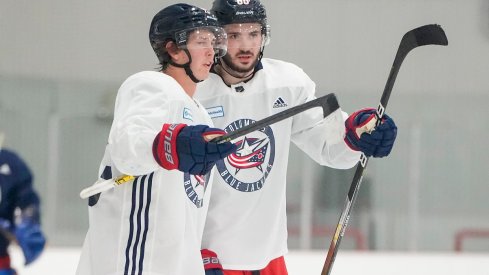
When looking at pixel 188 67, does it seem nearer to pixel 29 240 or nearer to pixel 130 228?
pixel 130 228

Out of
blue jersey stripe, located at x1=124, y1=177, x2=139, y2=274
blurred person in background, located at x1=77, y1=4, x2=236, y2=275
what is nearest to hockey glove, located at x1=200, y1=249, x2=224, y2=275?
blurred person in background, located at x1=77, y1=4, x2=236, y2=275

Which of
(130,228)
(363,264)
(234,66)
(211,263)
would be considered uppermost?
(234,66)

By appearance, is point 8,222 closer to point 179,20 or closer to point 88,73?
point 179,20

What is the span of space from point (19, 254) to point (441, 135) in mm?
2419

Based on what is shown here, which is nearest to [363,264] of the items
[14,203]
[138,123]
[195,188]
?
[14,203]

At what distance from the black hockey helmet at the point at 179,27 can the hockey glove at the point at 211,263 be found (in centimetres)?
54

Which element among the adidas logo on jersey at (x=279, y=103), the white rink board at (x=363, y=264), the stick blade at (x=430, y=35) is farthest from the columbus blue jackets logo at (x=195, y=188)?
the white rink board at (x=363, y=264)

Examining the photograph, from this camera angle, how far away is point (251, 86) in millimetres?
2557

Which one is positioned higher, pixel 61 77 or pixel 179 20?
pixel 179 20

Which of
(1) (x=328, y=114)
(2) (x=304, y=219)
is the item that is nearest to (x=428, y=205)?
(2) (x=304, y=219)

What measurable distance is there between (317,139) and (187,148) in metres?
0.82

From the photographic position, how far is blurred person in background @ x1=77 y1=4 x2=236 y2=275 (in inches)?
72.7

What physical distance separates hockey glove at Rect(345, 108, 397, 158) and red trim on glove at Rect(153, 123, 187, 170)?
0.60 metres

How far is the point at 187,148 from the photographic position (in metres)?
1.82
